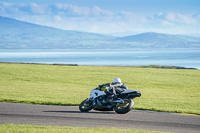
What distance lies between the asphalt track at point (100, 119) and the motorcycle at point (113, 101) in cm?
24

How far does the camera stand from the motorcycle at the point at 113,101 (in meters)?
13.7

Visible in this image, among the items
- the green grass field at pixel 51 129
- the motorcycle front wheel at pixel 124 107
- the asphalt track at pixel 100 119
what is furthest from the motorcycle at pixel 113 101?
the green grass field at pixel 51 129

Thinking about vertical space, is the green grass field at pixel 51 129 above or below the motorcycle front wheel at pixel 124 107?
below

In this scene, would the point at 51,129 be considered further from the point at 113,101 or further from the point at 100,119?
the point at 113,101

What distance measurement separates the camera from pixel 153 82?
119 feet

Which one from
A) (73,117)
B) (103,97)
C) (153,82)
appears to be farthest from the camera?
(153,82)

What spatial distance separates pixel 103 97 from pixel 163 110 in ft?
10.1

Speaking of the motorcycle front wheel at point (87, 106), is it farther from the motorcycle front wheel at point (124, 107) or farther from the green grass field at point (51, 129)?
the green grass field at point (51, 129)

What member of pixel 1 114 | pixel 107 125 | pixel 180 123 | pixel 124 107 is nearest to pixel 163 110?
pixel 124 107

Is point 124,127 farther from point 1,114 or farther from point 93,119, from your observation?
point 1,114

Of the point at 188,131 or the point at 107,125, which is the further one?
the point at 107,125

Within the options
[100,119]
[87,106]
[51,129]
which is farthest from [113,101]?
[51,129]

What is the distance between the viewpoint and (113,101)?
1406 cm

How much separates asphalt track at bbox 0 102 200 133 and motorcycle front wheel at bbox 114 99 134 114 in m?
0.20
